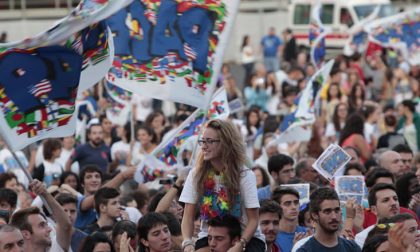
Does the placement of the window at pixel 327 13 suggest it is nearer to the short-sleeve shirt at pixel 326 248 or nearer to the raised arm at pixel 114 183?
the raised arm at pixel 114 183

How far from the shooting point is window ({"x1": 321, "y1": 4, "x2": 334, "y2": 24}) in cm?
3969

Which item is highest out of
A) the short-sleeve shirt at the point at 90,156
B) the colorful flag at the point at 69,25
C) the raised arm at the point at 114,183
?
the colorful flag at the point at 69,25

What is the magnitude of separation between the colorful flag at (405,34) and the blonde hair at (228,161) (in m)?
13.7

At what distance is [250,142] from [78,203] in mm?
7669

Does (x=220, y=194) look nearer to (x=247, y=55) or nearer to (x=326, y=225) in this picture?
(x=326, y=225)

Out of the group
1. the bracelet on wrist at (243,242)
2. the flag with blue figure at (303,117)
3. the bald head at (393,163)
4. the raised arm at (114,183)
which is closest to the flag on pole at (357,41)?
the flag with blue figure at (303,117)

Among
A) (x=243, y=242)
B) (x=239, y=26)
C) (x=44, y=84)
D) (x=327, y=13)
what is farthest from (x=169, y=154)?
(x=239, y=26)

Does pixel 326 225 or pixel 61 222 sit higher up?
pixel 326 225

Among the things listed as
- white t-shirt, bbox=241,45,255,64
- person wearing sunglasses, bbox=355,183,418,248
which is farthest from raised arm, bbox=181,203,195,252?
white t-shirt, bbox=241,45,255,64

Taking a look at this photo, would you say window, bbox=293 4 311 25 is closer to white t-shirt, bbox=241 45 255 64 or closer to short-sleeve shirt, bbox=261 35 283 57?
short-sleeve shirt, bbox=261 35 283 57

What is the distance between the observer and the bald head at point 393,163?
16.0 metres

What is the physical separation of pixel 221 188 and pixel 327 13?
2953 cm

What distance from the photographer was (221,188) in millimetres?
10742

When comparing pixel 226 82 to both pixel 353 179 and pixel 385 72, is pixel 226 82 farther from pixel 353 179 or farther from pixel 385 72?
pixel 353 179
